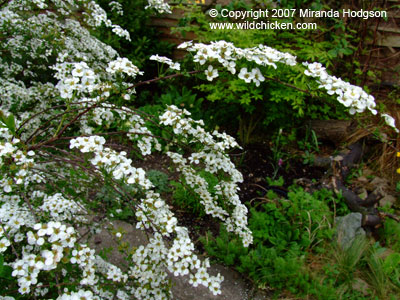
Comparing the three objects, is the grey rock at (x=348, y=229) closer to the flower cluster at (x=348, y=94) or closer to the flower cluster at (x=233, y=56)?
the flower cluster at (x=348, y=94)

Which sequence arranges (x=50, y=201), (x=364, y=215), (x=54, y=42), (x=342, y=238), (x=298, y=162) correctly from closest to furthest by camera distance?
(x=50, y=201) < (x=54, y=42) < (x=342, y=238) < (x=364, y=215) < (x=298, y=162)

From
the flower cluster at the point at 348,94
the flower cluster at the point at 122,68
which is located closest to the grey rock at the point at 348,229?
the flower cluster at the point at 348,94

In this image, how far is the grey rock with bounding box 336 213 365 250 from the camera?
247 centimetres

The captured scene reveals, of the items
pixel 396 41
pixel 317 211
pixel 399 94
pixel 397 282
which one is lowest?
pixel 397 282

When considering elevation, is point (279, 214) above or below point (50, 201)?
below

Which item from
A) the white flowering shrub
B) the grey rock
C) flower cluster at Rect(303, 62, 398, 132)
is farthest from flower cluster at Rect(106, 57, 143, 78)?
the grey rock

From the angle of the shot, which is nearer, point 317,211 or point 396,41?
point 317,211

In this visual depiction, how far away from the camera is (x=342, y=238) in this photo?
2.48 metres

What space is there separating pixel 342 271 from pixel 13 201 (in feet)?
7.07

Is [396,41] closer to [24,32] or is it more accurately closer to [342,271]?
[342,271]

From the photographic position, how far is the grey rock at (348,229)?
2.47 m

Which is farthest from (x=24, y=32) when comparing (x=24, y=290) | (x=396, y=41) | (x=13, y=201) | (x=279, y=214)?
(x=396, y=41)

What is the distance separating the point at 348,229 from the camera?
8.40 ft

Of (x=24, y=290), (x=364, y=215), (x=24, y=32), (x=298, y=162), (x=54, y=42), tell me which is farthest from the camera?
(x=298, y=162)
